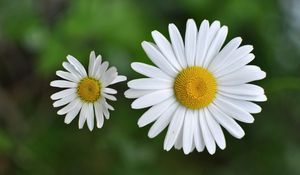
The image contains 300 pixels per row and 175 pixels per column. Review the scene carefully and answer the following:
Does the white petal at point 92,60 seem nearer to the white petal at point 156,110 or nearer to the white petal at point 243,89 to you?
the white petal at point 156,110

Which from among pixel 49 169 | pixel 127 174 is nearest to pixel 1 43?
pixel 49 169

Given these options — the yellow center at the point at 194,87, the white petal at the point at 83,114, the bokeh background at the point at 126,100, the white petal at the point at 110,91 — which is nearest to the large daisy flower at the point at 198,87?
the yellow center at the point at 194,87

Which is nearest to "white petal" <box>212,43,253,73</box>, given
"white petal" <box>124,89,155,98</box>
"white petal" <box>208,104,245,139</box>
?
"white petal" <box>208,104,245,139</box>

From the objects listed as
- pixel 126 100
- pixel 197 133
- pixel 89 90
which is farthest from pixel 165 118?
pixel 126 100

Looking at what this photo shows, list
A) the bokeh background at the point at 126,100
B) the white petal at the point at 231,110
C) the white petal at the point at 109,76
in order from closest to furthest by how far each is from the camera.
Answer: the white petal at the point at 109,76, the white petal at the point at 231,110, the bokeh background at the point at 126,100

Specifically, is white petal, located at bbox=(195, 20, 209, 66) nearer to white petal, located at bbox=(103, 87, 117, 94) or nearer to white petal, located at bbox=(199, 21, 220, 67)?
white petal, located at bbox=(199, 21, 220, 67)

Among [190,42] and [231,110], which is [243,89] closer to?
[231,110]
